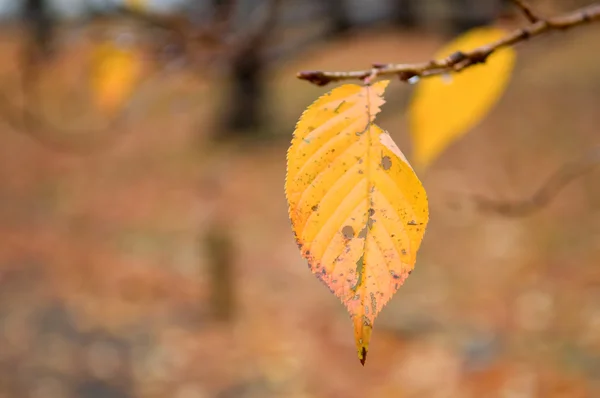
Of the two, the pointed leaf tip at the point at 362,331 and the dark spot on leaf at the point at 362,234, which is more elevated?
the dark spot on leaf at the point at 362,234

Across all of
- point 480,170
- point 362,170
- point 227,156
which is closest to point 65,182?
point 227,156

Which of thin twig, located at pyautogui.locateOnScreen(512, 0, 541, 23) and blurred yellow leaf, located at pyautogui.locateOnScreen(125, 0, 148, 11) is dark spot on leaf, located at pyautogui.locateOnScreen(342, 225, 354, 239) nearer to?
thin twig, located at pyautogui.locateOnScreen(512, 0, 541, 23)

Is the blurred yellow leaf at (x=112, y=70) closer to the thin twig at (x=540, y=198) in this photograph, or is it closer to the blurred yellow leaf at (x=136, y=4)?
the blurred yellow leaf at (x=136, y=4)

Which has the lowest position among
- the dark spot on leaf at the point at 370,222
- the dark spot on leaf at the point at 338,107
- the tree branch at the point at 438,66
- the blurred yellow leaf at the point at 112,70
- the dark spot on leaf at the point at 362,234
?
the blurred yellow leaf at the point at 112,70

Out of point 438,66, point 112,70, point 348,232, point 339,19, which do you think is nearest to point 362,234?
point 348,232

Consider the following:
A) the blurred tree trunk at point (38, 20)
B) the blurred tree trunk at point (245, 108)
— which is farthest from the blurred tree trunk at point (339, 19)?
the blurred tree trunk at point (38, 20)

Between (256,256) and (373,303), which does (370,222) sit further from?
(256,256)
